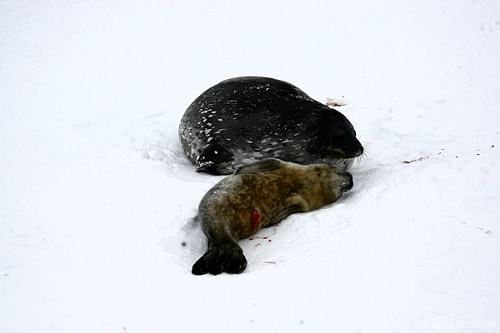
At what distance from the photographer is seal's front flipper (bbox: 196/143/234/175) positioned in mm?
4301

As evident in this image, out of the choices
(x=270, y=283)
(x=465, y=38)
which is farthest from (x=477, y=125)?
(x=270, y=283)

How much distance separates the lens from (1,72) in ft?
22.0

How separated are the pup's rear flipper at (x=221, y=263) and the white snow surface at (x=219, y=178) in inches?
2.5

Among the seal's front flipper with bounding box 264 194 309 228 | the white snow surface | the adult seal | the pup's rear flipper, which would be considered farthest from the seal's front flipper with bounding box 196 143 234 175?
the pup's rear flipper

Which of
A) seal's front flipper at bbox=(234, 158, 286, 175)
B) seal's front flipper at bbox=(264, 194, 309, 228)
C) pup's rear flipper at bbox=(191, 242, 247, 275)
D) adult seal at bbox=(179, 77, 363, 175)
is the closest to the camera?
pup's rear flipper at bbox=(191, 242, 247, 275)

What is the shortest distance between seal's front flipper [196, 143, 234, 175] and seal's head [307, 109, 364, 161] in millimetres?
587

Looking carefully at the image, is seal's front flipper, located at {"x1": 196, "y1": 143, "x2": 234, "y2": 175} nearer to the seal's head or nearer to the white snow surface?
the white snow surface

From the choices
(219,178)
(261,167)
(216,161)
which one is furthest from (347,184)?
(216,161)

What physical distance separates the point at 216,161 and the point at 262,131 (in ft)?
1.38

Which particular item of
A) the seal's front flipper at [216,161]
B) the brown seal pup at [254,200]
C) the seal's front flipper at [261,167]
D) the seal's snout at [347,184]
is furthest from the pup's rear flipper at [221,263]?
the seal's front flipper at [216,161]

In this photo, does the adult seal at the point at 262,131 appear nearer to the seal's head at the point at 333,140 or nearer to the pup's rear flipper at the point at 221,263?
the seal's head at the point at 333,140

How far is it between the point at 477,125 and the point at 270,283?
3.03m

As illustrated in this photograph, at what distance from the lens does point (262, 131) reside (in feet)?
14.6

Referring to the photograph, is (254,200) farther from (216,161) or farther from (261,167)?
(216,161)
